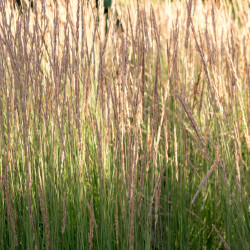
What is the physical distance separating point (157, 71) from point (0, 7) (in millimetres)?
690

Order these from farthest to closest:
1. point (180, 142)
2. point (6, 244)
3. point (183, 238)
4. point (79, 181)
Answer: point (180, 142), point (183, 238), point (6, 244), point (79, 181)

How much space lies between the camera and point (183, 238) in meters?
1.78

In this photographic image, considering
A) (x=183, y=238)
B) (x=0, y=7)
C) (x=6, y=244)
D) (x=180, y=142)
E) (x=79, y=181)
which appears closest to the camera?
(x=0, y=7)

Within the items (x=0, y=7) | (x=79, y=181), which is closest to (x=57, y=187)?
(x=79, y=181)

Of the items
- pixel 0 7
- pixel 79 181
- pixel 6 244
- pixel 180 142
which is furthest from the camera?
pixel 180 142

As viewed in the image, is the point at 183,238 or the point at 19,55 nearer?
the point at 19,55

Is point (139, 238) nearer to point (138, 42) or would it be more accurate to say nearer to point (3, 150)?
point (3, 150)

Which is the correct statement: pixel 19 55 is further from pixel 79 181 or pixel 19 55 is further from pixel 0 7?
pixel 79 181

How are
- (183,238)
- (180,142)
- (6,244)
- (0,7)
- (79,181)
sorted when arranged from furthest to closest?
1. (180,142)
2. (183,238)
3. (6,244)
4. (79,181)
5. (0,7)

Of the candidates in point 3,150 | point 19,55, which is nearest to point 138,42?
point 19,55

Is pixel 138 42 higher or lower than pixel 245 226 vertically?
higher

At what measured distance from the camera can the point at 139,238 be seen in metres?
1.61

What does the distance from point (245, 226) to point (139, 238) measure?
47 centimetres

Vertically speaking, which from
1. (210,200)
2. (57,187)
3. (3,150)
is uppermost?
(3,150)
